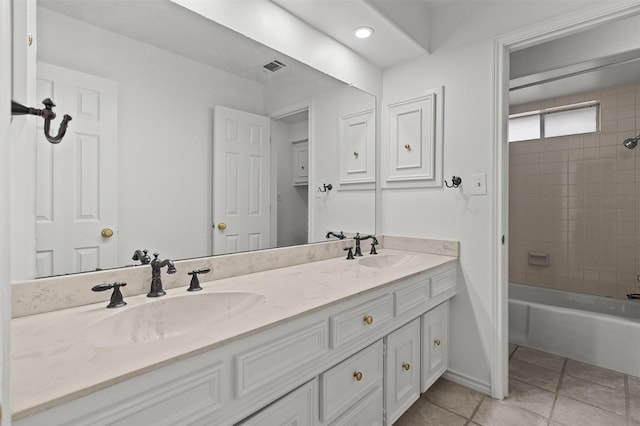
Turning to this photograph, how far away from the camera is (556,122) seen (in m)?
3.20

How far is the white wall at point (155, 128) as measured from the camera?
1.10 m

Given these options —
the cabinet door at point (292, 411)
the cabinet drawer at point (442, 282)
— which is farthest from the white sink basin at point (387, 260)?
the cabinet door at point (292, 411)

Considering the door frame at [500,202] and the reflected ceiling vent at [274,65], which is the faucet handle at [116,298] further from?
the door frame at [500,202]

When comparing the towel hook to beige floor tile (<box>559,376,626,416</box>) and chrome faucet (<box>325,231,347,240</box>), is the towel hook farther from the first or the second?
beige floor tile (<box>559,376,626,416</box>)

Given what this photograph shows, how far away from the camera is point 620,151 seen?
2.81m

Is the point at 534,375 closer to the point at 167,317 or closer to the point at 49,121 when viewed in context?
the point at 167,317

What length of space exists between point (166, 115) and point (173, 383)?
39.6 inches

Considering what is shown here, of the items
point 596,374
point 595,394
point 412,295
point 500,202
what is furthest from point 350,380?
point 596,374

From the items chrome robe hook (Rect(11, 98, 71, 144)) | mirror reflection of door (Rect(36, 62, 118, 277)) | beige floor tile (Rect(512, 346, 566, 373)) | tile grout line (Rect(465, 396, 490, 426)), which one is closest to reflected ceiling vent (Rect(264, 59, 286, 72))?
mirror reflection of door (Rect(36, 62, 118, 277))

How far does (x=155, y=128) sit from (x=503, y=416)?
2180 millimetres

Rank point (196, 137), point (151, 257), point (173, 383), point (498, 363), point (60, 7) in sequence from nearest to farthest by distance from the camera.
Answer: point (173, 383) < point (60, 7) < point (151, 257) < point (196, 137) < point (498, 363)

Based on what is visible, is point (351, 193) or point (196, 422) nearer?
point (196, 422)

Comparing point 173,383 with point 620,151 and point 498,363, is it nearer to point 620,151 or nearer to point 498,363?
point 498,363

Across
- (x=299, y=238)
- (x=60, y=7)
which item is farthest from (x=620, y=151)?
(x=60, y=7)
